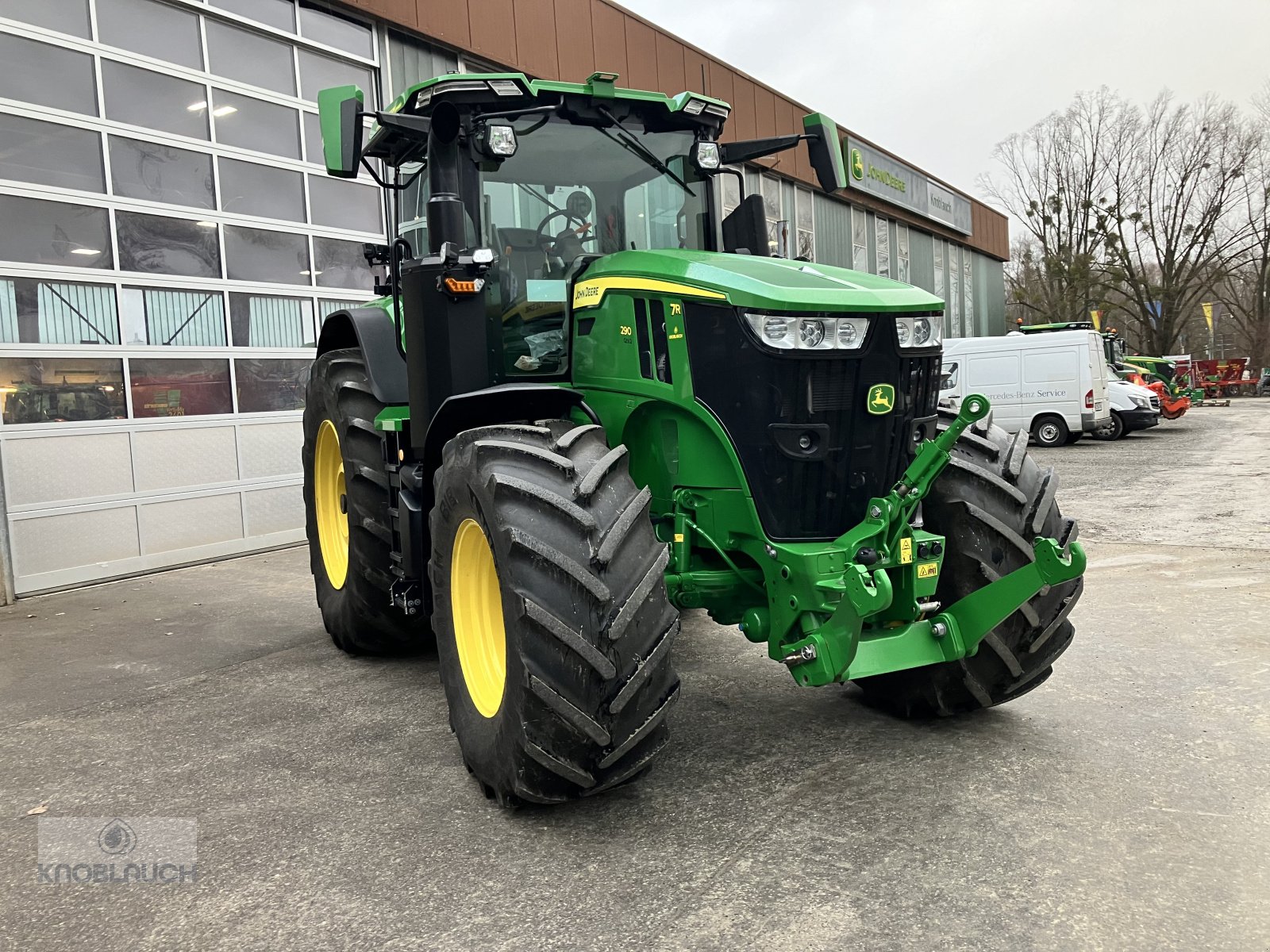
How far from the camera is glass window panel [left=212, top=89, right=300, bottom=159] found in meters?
8.45

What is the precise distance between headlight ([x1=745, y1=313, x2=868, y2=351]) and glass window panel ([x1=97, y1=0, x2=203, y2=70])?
6.76m

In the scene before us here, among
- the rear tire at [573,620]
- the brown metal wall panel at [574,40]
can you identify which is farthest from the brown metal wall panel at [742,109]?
the rear tire at [573,620]

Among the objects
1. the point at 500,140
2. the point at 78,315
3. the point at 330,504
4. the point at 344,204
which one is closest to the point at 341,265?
the point at 344,204

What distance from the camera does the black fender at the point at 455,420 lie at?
370 cm

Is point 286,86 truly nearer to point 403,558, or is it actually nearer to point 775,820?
point 403,558

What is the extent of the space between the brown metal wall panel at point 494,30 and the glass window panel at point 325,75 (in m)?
1.30

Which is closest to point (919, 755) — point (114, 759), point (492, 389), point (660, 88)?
point (492, 389)

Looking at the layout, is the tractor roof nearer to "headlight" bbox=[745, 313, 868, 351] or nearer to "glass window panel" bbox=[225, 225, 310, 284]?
"headlight" bbox=[745, 313, 868, 351]

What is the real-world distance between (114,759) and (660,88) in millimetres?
11864

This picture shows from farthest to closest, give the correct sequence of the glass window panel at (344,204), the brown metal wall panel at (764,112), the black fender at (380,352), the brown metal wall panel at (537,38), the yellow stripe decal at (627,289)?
the brown metal wall panel at (764,112), the brown metal wall panel at (537,38), the glass window panel at (344,204), the black fender at (380,352), the yellow stripe decal at (627,289)

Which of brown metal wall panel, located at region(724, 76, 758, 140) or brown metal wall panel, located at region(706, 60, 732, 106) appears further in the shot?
brown metal wall panel, located at region(724, 76, 758, 140)

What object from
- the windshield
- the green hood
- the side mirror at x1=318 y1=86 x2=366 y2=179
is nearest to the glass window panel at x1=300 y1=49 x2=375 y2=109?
the side mirror at x1=318 y1=86 x2=366 y2=179

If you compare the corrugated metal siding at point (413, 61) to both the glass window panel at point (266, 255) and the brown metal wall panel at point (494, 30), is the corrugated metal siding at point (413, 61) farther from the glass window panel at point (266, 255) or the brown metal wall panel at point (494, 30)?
the glass window panel at point (266, 255)

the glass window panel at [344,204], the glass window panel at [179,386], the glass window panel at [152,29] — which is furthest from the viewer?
the glass window panel at [344,204]
